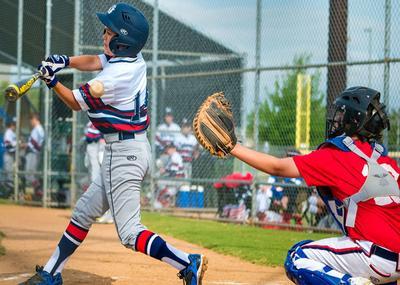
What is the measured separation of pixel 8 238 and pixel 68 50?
21.9ft

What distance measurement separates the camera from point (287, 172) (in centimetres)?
399

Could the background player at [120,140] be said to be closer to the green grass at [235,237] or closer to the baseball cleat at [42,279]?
the baseball cleat at [42,279]

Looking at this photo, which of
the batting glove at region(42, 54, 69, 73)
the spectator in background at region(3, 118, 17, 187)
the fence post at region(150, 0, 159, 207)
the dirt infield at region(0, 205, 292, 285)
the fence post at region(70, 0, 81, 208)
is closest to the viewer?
the batting glove at region(42, 54, 69, 73)

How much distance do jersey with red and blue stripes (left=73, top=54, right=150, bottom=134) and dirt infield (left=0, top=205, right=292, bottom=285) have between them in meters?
1.49

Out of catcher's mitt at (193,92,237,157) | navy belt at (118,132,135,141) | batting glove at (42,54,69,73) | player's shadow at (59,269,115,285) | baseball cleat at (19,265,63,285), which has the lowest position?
player's shadow at (59,269,115,285)

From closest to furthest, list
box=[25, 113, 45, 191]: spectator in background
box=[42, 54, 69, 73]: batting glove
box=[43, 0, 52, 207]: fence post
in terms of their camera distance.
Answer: box=[42, 54, 69, 73]: batting glove, box=[43, 0, 52, 207]: fence post, box=[25, 113, 45, 191]: spectator in background

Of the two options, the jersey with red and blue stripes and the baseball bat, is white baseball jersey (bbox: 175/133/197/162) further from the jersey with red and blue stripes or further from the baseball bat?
the baseball bat

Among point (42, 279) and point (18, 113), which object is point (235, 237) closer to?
point (42, 279)

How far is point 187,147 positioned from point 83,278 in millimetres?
7390

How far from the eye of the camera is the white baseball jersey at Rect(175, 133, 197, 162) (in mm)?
13562

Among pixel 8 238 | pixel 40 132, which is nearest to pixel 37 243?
pixel 8 238

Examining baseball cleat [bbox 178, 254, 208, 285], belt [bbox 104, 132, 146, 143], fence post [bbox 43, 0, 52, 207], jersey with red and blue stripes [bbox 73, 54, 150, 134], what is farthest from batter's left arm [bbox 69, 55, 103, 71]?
fence post [bbox 43, 0, 52, 207]

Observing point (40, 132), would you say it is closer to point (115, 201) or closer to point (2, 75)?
point (2, 75)

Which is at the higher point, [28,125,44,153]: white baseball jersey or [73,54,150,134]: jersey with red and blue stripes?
[73,54,150,134]: jersey with red and blue stripes
